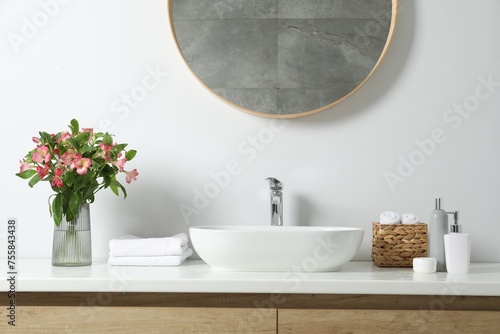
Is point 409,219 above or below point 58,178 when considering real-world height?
below

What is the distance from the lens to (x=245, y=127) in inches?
88.8

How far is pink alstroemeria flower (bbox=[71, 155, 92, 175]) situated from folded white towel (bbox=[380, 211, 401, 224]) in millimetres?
887

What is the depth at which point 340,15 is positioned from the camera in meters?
2.24

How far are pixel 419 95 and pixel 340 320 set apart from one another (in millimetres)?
890

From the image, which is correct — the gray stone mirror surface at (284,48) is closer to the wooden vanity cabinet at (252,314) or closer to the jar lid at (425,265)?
the jar lid at (425,265)

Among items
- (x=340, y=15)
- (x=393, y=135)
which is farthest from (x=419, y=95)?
(x=340, y=15)

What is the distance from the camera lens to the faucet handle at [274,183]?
2119 mm

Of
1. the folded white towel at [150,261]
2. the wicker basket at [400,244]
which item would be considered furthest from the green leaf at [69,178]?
the wicker basket at [400,244]

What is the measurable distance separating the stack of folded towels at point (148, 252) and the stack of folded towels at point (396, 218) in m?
0.61

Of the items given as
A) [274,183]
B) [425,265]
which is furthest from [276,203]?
[425,265]

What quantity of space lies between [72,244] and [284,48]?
0.92 meters

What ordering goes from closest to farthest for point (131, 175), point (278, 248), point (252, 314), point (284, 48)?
point (252, 314), point (278, 248), point (131, 175), point (284, 48)

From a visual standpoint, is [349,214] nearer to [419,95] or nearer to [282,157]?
[282,157]

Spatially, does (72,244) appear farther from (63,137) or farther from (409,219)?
→ (409,219)
